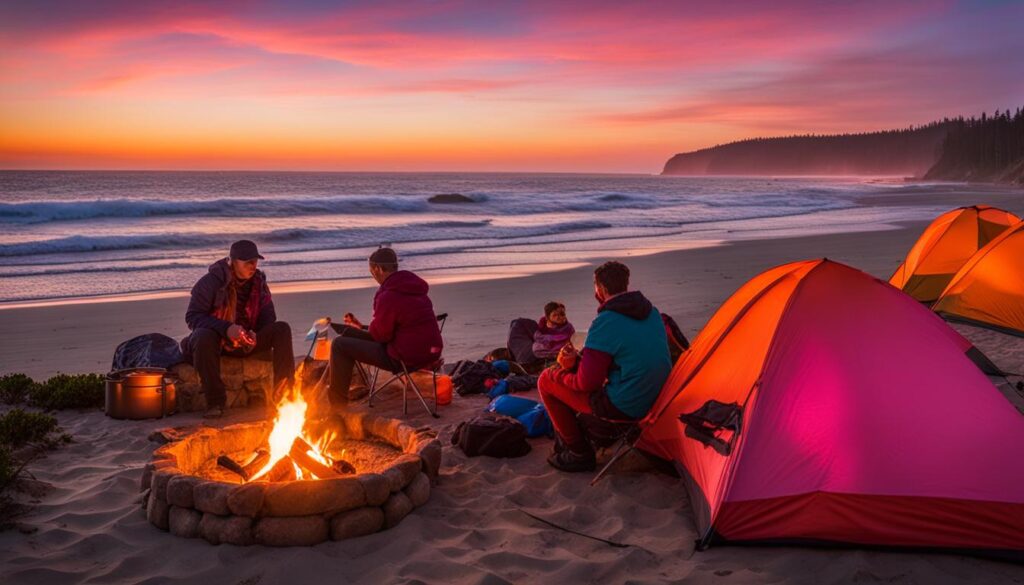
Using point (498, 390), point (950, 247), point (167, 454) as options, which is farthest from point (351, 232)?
point (167, 454)

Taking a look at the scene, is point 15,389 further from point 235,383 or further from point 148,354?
point 235,383

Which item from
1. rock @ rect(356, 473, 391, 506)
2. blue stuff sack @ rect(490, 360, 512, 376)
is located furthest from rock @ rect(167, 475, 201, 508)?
blue stuff sack @ rect(490, 360, 512, 376)

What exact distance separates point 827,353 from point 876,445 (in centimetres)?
58

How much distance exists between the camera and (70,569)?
4.11m

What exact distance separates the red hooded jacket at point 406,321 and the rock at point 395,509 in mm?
2281

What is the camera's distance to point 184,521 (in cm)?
447

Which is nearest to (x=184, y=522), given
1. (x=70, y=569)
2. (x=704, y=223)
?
(x=70, y=569)

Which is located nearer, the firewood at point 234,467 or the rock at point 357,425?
the firewood at point 234,467

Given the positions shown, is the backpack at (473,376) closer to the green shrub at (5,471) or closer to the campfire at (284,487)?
Answer: the campfire at (284,487)

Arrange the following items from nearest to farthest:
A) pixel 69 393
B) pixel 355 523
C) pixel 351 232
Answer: pixel 355 523 < pixel 69 393 < pixel 351 232

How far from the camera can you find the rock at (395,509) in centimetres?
460

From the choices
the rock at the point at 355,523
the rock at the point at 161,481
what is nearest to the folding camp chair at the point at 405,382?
the rock at the point at 355,523

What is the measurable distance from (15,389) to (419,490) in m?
4.55

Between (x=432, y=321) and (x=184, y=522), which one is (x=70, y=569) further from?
(x=432, y=321)
